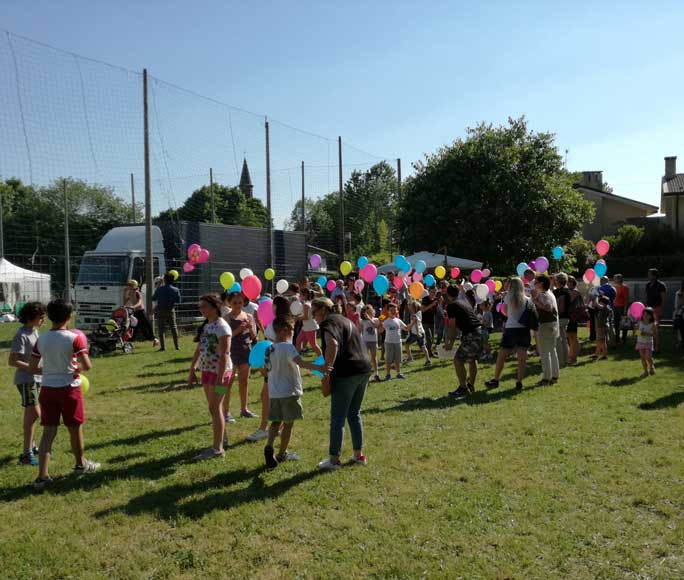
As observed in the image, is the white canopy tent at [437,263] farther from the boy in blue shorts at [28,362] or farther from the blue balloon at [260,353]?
the boy in blue shorts at [28,362]

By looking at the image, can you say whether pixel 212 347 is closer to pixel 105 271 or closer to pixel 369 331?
pixel 369 331

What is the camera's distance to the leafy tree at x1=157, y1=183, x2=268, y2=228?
29266 millimetres

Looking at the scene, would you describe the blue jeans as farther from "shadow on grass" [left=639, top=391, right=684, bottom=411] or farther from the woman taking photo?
"shadow on grass" [left=639, top=391, right=684, bottom=411]

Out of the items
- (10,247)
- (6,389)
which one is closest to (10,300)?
(10,247)

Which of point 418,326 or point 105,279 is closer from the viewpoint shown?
point 418,326

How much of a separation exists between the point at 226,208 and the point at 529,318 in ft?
92.6

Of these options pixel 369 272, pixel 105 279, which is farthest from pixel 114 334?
pixel 369 272

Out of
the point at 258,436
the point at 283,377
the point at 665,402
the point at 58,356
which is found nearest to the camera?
the point at 58,356

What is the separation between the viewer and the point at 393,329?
975 centimetres

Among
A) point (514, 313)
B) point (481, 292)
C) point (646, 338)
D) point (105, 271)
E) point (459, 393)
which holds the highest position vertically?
point (105, 271)

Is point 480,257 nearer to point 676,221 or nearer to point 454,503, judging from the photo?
point 676,221

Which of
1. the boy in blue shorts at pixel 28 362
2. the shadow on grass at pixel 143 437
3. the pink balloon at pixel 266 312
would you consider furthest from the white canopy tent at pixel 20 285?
the boy in blue shorts at pixel 28 362

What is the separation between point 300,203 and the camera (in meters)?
28.4

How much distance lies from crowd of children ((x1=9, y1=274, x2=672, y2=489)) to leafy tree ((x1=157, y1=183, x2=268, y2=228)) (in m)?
17.8
